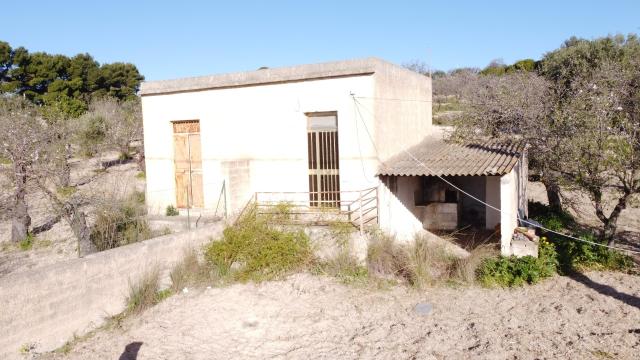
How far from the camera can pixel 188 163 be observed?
44.4ft

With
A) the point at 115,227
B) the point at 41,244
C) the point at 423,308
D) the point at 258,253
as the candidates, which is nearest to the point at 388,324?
the point at 423,308

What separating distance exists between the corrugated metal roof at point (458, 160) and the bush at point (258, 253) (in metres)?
2.68

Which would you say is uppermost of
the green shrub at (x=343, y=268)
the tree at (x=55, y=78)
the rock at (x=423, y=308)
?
the tree at (x=55, y=78)

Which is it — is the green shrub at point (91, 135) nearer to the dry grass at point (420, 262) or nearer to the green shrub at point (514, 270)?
the dry grass at point (420, 262)

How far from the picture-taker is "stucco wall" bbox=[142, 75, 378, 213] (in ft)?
37.0

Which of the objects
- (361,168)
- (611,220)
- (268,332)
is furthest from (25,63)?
(611,220)

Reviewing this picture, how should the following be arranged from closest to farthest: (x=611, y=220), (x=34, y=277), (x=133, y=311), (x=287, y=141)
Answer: (x=34, y=277) < (x=133, y=311) < (x=611, y=220) < (x=287, y=141)

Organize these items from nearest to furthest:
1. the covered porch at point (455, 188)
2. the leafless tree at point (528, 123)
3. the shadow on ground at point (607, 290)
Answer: the shadow on ground at point (607, 290), the covered porch at point (455, 188), the leafless tree at point (528, 123)

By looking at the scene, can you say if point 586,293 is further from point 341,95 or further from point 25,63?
point 25,63

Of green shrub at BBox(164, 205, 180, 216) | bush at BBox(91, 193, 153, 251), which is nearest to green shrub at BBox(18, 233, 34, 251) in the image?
bush at BBox(91, 193, 153, 251)

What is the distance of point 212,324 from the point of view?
8141 mm

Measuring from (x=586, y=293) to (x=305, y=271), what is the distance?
5.56 metres

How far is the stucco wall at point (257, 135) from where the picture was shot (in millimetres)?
11289

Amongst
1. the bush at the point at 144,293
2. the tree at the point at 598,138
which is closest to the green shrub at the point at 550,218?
the tree at the point at 598,138
